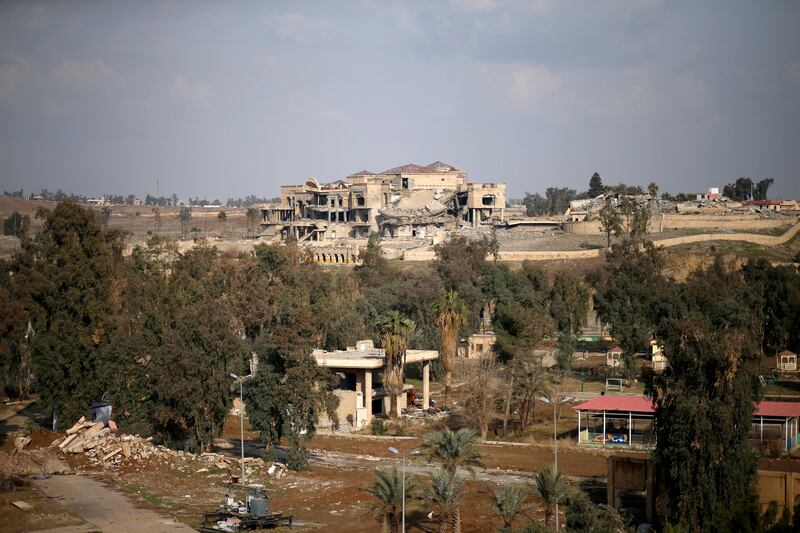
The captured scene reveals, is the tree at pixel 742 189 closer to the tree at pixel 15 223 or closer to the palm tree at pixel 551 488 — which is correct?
the tree at pixel 15 223

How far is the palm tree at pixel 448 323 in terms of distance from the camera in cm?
6038

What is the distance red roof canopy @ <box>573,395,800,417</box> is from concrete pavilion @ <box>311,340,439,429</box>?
482 inches

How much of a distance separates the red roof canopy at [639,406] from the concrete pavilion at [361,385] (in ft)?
40.2

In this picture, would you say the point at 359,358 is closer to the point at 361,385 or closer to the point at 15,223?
the point at 361,385

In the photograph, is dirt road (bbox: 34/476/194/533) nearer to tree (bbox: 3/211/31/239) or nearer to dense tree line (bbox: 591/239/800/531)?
dense tree line (bbox: 591/239/800/531)

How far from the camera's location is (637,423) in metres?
48.5

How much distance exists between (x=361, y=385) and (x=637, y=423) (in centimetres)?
1467

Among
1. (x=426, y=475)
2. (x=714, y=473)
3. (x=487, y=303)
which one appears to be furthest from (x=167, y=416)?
(x=487, y=303)

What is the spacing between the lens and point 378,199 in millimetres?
127000

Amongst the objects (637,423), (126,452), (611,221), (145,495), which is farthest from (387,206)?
(145,495)

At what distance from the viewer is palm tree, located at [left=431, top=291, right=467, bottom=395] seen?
60375mm

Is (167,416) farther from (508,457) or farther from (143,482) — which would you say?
(508,457)

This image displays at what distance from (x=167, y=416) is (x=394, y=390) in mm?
14048

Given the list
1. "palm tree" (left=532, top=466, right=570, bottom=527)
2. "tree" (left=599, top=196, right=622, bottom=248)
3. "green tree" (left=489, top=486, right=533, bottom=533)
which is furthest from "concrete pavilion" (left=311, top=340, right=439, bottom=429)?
"tree" (left=599, top=196, right=622, bottom=248)
